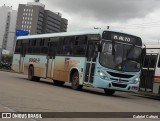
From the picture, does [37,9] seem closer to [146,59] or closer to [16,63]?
[16,63]

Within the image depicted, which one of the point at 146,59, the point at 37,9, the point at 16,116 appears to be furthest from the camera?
the point at 37,9

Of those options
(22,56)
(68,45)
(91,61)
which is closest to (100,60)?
(91,61)

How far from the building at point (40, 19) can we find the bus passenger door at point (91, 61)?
254 feet

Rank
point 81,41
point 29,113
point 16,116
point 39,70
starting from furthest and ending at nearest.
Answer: point 39,70, point 81,41, point 29,113, point 16,116

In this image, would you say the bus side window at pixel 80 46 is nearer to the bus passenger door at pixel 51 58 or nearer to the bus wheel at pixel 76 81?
the bus wheel at pixel 76 81

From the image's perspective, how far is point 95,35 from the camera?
20.5 meters

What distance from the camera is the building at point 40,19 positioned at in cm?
9875

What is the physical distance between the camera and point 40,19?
334 ft

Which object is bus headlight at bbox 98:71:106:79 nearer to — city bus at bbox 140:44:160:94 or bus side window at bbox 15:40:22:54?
city bus at bbox 140:44:160:94

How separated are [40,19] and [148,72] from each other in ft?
262

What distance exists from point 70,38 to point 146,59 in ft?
16.1

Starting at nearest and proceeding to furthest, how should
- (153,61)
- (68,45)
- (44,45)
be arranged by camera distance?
1. (68,45)
2. (153,61)
3. (44,45)

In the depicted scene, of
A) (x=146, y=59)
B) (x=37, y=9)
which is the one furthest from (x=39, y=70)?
(x=37, y=9)

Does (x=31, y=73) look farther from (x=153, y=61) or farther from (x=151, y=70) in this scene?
(x=153, y=61)
